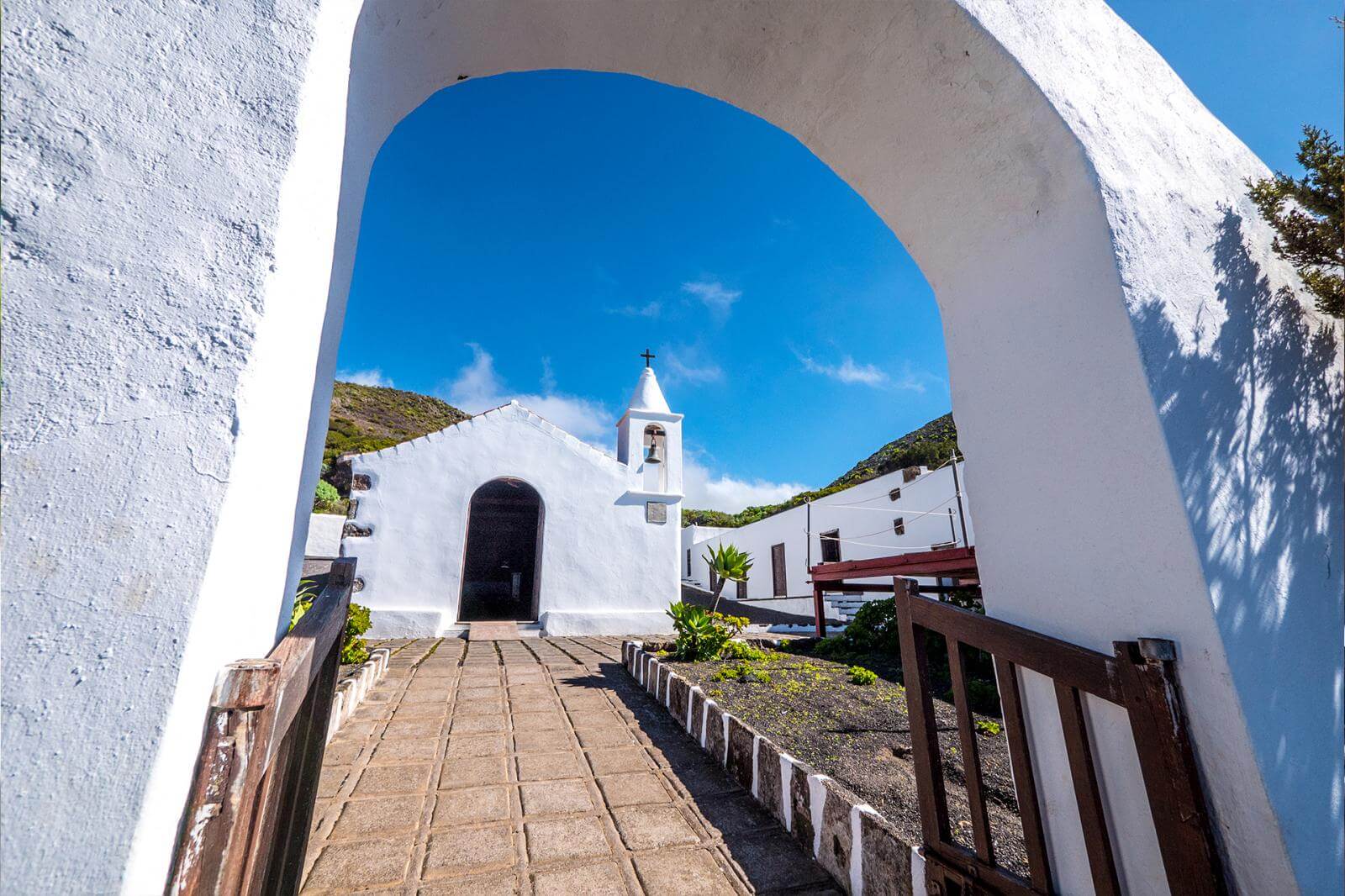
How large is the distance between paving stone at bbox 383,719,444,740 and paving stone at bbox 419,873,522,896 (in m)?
1.79

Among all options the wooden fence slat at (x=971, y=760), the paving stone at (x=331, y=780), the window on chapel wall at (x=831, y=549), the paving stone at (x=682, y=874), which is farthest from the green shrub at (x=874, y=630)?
the window on chapel wall at (x=831, y=549)

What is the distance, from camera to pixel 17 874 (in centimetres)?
67

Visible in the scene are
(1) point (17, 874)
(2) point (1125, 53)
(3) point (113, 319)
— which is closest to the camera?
(1) point (17, 874)

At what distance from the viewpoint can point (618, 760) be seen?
11.2 feet

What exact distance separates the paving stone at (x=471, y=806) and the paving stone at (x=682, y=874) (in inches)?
30.5

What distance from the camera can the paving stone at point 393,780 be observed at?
2.85 meters

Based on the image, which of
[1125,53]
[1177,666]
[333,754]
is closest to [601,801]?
[333,754]

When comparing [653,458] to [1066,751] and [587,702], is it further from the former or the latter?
[1066,751]

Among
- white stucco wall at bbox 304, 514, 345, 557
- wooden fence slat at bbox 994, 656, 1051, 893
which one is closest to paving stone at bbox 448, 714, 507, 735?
wooden fence slat at bbox 994, 656, 1051, 893

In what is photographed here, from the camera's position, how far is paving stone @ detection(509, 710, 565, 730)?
13.1 feet

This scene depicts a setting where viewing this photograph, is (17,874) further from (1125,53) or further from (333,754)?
(1125,53)

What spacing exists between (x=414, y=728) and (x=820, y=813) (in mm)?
2830

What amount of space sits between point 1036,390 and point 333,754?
12.7ft

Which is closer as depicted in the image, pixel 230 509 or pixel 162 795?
pixel 162 795
